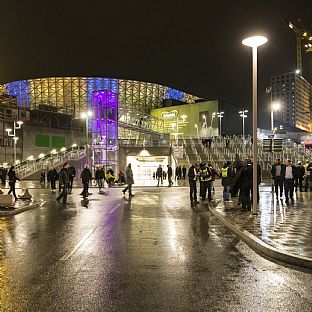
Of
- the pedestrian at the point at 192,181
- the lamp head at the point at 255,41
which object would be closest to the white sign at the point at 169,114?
the pedestrian at the point at 192,181

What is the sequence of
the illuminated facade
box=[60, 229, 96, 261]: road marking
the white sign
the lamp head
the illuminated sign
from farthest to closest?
the illuminated facade
the white sign
the illuminated sign
the lamp head
box=[60, 229, 96, 261]: road marking

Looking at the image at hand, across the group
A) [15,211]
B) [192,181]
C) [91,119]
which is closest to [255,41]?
[192,181]

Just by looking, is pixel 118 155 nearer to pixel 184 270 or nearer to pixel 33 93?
pixel 184 270

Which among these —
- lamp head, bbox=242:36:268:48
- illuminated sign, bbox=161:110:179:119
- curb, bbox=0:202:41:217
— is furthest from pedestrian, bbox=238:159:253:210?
illuminated sign, bbox=161:110:179:119

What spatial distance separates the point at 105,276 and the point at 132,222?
543cm

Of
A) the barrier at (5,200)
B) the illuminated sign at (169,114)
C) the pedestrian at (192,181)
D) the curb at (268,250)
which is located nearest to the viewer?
the curb at (268,250)

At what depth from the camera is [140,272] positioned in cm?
572

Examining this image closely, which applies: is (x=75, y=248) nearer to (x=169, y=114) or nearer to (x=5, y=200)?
(x=5, y=200)

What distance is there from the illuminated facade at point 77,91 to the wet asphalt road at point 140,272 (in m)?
90.6

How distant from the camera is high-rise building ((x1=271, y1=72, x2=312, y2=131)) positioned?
161m

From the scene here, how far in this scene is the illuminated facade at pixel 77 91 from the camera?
328ft

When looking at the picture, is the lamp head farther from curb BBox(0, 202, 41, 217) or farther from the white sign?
the white sign

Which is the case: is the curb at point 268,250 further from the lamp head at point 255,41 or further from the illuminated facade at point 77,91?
the illuminated facade at point 77,91

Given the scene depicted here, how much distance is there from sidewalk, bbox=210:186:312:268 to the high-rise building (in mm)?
154516
